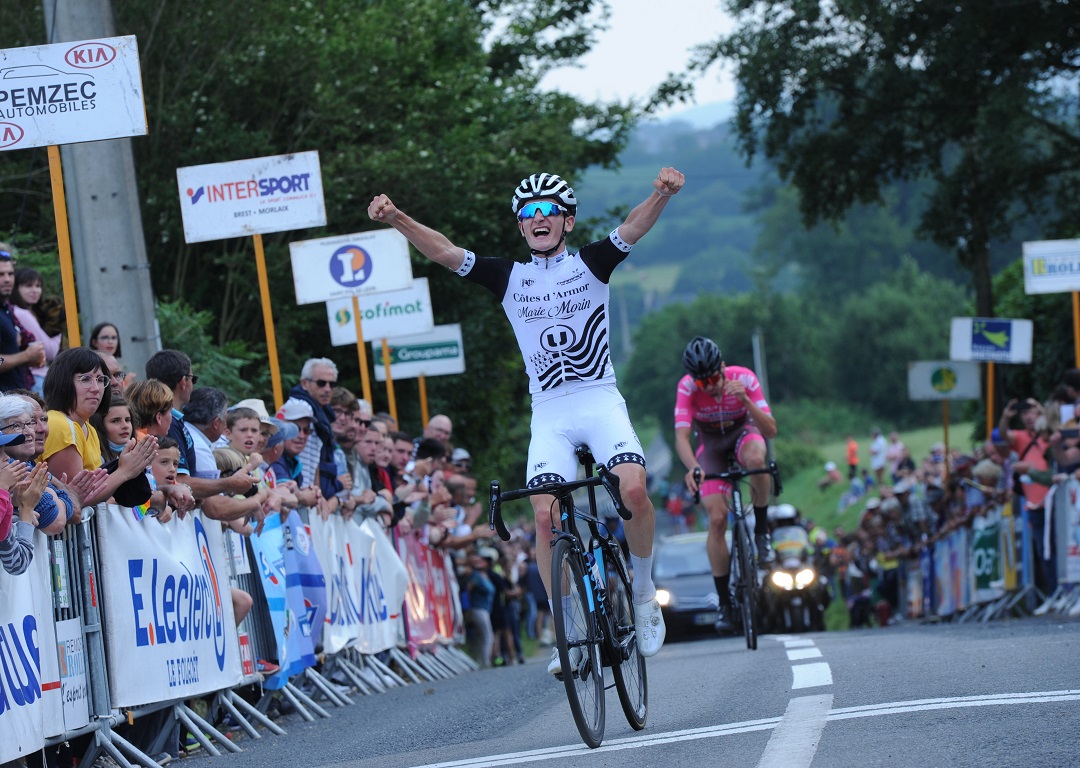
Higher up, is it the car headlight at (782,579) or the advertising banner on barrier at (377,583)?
the advertising banner on barrier at (377,583)

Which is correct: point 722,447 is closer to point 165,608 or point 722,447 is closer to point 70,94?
point 165,608

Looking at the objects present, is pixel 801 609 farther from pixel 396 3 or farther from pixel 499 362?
pixel 396 3

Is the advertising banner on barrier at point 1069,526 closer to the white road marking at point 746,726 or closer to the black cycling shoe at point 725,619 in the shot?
the black cycling shoe at point 725,619

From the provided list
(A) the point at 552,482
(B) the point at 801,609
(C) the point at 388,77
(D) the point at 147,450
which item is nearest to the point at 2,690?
(D) the point at 147,450

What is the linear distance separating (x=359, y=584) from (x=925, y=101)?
21.4 m

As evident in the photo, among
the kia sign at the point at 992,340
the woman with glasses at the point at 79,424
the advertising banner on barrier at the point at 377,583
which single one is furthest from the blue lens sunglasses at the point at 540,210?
the kia sign at the point at 992,340

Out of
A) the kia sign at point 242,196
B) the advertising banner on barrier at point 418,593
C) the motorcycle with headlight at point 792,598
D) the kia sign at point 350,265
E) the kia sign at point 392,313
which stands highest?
the kia sign at point 242,196

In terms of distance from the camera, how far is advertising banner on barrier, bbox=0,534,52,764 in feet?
24.7

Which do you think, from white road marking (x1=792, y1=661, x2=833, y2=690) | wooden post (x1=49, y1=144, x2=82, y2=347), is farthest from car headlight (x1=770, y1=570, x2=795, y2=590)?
wooden post (x1=49, y1=144, x2=82, y2=347)

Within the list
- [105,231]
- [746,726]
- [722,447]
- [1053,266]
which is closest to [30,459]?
[746,726]

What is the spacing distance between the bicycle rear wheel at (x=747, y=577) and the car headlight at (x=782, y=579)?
1074 centimetres

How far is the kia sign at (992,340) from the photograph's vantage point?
2591 cm

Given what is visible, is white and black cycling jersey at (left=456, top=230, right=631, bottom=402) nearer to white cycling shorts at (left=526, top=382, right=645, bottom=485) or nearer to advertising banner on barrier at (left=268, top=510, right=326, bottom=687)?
white cycling shorts at (left=526, top=382, right=645, bottom=485)

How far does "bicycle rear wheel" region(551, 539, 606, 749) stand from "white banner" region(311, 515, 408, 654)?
566 centimetres
